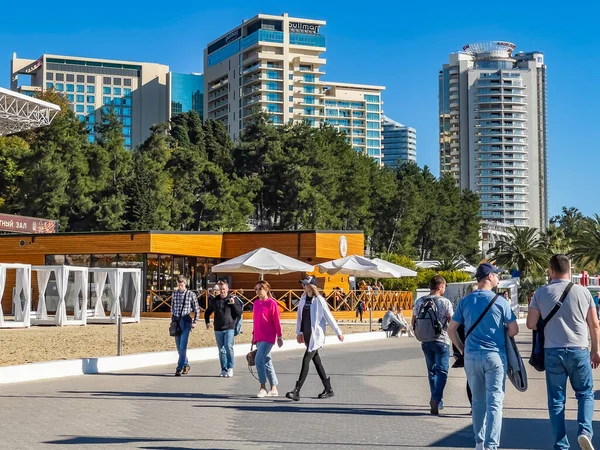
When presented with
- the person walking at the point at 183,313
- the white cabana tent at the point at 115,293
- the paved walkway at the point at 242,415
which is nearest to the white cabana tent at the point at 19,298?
the white cabana tent at the point at 115,293

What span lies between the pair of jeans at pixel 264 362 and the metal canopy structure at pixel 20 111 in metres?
38.3

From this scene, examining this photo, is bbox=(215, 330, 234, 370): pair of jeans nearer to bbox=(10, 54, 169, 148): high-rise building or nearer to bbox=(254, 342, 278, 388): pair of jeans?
bbox=(254, 342, 278, 388): pair of jeans

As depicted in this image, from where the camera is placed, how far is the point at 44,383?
15.5 meters

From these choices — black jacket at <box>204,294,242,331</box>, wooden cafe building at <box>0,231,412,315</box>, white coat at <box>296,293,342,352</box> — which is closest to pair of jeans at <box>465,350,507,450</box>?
white coat at <box>296,293,342,352</box>

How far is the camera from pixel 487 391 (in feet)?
25.8

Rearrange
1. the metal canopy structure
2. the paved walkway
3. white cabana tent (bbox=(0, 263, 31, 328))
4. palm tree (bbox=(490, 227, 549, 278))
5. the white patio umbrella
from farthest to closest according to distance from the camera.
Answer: palm tree (bbox=(490, 227, 549, 278)), the metal canopy structure, the white patio umbrella, white cabana tent (bbox=(0, 263, 31, 328)), the paved walkway

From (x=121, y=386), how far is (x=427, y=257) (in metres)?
82.4

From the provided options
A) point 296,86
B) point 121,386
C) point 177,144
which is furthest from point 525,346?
point 296,86

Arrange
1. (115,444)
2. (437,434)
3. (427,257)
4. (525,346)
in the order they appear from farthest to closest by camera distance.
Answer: (427,257), (525,346), (437,434), (115,444)

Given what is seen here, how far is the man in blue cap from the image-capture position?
7820 mm

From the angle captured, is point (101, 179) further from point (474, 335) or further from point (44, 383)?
point (474, 335)

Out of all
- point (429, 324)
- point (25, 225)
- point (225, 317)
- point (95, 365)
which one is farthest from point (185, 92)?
point (429, 324)

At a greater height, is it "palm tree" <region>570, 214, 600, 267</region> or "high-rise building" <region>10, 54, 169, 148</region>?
"high-rise building" <region>10, 54, 169, 148</region>

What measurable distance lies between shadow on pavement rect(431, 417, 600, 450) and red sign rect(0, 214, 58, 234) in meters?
33.7
